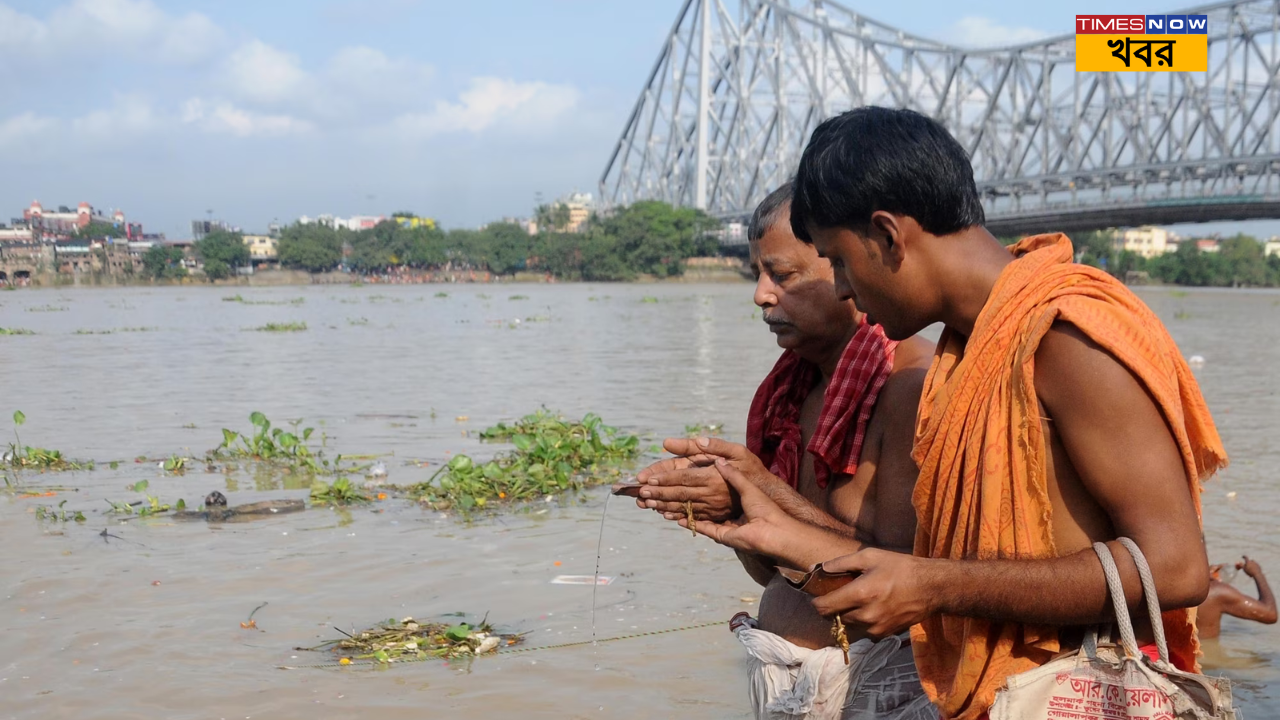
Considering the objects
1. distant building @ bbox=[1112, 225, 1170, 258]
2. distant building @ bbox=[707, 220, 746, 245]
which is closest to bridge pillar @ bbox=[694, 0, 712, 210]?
distant building @ bbox=[707, 220, 746, 245]

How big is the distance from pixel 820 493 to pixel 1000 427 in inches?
26.6

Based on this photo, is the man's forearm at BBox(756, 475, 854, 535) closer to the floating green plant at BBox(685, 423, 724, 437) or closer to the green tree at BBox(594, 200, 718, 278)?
the floating green plant at BBox(685, 423, 724, 437)

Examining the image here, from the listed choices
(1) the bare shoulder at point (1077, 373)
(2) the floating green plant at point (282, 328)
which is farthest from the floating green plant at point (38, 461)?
(2) the floating green plant at point (282, 328)

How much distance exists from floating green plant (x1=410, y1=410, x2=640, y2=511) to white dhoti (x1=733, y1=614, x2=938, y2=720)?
3.51 meters

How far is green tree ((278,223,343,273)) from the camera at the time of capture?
3022 inches

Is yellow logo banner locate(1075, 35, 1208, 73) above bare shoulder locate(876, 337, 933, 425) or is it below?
above

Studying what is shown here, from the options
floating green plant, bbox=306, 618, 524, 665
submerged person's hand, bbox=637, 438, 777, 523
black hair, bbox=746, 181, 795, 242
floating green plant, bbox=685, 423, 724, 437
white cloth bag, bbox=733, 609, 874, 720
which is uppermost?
black hair, bbox=746, 181, 795, 242

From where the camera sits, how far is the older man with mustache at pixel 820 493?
1692 millimetres

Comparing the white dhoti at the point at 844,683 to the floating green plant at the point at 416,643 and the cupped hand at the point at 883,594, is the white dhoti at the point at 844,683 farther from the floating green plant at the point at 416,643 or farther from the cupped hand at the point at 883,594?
the floating green plant at the point at 416,643

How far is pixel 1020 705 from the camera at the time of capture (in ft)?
4.39

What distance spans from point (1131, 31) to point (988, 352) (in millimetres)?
21271

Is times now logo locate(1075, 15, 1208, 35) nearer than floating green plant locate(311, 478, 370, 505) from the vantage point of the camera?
No

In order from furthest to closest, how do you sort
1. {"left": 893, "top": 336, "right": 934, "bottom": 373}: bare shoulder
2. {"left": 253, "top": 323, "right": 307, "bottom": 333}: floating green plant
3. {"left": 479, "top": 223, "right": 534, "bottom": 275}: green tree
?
1. {"left": 479, "top": 223, "right": 534, "bottom": 275}: green tree
2. {"left": 253, "top": 323, "right": 307, "bottom": 333}: floating green plant
3. {"left": 893, "top": 336, "right": 934, "bottom": 373}: bare shoulder

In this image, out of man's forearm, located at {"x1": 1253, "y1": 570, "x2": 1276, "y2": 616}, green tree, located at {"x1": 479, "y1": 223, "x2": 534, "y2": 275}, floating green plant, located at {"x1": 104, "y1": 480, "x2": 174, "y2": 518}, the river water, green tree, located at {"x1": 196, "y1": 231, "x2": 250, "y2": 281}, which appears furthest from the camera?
green tree, located at {"x1": 479, "y1": 223, "x2": 534, "y2": 275}
